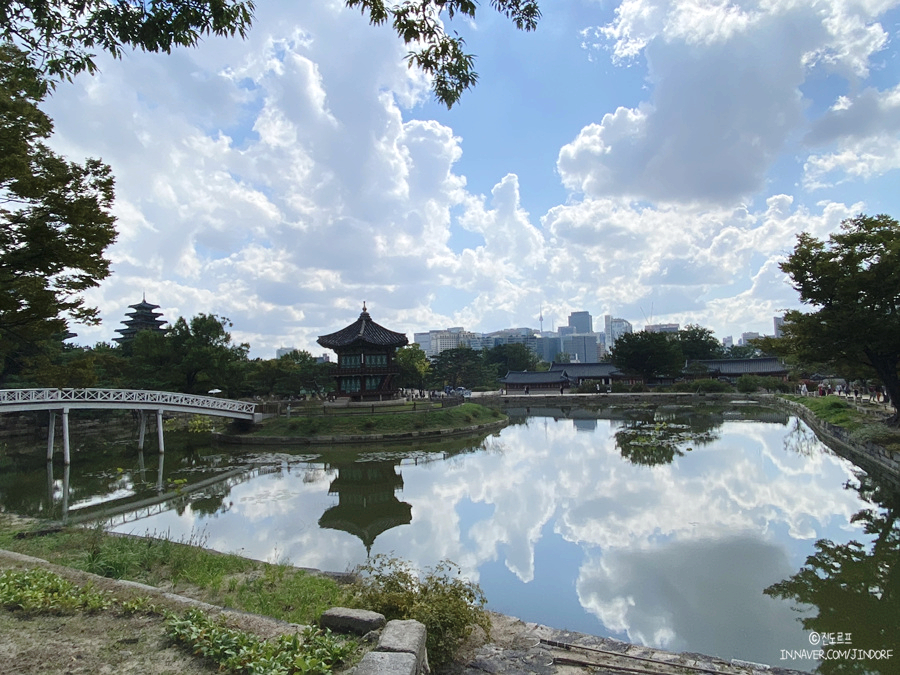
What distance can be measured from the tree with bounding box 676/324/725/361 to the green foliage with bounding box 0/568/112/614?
220 feet

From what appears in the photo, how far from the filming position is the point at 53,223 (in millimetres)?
9008

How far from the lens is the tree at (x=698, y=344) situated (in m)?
64.5

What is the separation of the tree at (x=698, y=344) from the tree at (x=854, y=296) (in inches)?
1815

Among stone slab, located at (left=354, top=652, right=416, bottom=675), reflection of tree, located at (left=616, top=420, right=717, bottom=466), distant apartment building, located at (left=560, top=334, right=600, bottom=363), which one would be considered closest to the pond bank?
stone slab, located at (left=354, top=652, right=416, bottom=675)

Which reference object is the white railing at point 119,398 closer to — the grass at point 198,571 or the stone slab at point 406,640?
the grass at point 198,571

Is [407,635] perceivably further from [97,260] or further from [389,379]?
[389,379]

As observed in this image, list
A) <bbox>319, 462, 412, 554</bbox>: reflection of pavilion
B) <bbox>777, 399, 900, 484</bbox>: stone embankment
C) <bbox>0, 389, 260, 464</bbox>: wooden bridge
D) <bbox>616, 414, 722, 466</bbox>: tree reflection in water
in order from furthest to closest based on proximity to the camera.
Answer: <bbox>616, 414, 722, 466</bbox>: tree reflection in water → <bbox>0, 389, 260, 464</bbox>: wooden bridge → <bbox>777, 399, 900, 484</bbox>: stone embankment → <bbox>319, 462, 412, 554</bbox>: reflection of pavilion

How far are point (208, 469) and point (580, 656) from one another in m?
19.3

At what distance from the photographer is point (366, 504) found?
1456 centimetres

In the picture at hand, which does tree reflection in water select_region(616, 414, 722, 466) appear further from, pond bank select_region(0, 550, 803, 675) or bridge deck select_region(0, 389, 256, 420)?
bridge deck select_region(0, 389, 256, 420)

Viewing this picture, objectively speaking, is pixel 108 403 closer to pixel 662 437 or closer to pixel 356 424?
pixel 356 424

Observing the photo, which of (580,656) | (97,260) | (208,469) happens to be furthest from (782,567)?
(208,469)

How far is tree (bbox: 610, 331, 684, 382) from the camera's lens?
5488 cm

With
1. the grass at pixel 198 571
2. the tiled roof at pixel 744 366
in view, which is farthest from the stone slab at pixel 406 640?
the tiled roof at pixel 744 366
